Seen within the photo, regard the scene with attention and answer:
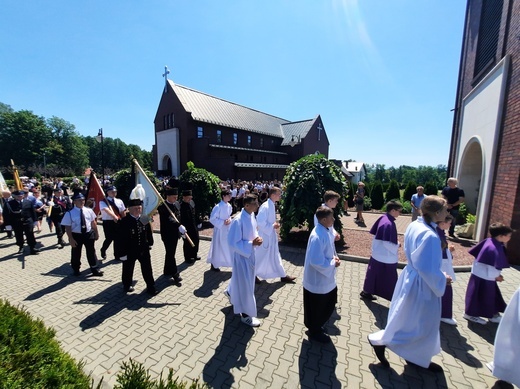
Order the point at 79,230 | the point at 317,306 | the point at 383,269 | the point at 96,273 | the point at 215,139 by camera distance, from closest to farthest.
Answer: the point at 317,306 → the point at 383,269 → the point at 79,230 → the point at 96,273 → the point at 215,139

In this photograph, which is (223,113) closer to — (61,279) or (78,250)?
(78,250)

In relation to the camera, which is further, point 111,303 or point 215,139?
point 215,139

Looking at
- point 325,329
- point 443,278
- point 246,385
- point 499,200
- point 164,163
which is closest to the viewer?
point 443,278

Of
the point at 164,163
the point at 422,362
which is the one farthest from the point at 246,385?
the point at 164,163

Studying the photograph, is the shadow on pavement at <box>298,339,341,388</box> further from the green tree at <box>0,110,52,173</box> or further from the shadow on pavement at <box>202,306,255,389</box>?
the green tree at <box>0,110,52,173</box>

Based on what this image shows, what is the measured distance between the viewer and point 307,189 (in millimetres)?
8141

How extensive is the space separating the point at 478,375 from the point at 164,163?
120ft

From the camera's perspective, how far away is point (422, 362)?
9.73 feet

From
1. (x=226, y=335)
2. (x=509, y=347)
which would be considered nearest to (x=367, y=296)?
(x=509, y=347)

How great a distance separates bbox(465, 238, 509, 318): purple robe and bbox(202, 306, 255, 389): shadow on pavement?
361 centimetres

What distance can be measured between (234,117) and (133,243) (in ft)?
116

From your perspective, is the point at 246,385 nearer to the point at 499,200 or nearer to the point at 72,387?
the point at 72,387

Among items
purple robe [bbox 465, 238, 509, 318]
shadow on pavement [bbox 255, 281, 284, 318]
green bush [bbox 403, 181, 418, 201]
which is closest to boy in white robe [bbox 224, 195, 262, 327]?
shadow on pavement [bbox 255, 281, 284, 318]

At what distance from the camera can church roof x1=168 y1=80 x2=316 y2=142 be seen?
1297 inches
